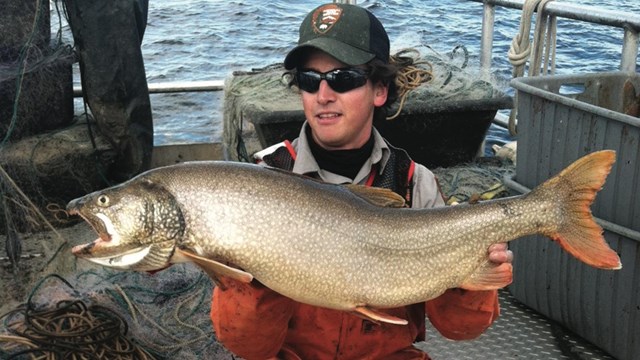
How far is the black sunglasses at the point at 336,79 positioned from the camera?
9.51 ft

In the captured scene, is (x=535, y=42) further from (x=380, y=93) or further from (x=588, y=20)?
(x=380, y=93)

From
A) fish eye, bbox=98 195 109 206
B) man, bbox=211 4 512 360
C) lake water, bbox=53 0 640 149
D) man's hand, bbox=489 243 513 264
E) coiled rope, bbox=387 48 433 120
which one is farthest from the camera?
lake water, bbox=53 0 640 149

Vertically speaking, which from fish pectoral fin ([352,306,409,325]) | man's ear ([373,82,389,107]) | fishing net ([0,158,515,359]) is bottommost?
fishing net ([0,158,515,359])

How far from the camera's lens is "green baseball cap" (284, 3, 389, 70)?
2881 mm

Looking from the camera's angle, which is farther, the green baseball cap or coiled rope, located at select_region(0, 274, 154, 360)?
coiled rope, located at select_region(0, 274, 154, 360)

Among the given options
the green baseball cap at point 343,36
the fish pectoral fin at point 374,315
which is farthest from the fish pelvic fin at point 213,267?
the green baseball cap at point 343,36

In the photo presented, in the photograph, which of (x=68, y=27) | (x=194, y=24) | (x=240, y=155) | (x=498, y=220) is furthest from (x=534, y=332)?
(x=194, y=24)

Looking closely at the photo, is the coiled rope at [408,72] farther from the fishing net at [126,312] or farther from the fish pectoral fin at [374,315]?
the fish pectoral fin at [374,315]

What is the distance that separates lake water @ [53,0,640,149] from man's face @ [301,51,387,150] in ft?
20.7

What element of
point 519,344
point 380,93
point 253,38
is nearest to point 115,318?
point 380,93

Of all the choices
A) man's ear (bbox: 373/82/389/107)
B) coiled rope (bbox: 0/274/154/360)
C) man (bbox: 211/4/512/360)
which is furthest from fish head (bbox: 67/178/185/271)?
coiled rope (bbox: 0/274/154/360)

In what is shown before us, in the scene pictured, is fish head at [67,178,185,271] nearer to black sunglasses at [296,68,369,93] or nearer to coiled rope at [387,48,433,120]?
black sunglasses at [296,68,369,93]

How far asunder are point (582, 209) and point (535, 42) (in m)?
3.49

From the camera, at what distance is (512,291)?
450 centimetres
